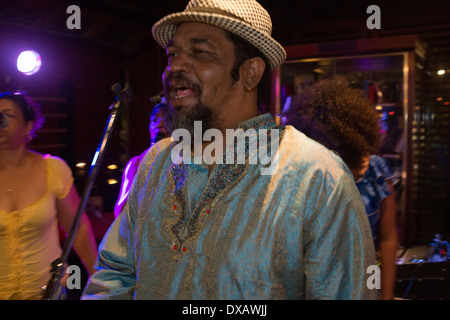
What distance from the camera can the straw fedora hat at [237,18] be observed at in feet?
4.27

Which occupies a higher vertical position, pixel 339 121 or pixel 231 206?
pixel 339 121

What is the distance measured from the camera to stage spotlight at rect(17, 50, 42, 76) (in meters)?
3.40

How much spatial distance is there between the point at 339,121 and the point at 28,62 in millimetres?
2558

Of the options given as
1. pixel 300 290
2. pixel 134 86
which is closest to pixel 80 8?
pixel 134 86

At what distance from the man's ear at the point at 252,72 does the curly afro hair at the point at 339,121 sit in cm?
83

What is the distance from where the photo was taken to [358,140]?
217 cm

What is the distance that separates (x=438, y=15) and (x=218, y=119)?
16.0 feet

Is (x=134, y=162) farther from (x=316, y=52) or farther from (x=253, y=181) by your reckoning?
(x=316, y=52)

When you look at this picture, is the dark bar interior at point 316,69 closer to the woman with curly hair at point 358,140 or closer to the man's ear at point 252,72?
the woman with curly hair at point 358,140

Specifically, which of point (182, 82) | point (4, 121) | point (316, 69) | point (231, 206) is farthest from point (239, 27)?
point (316, 69)

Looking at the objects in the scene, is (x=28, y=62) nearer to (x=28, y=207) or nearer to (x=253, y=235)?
(x=28, y=207)

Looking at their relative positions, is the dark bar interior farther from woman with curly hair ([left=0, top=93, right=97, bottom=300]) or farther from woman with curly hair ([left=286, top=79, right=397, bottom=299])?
woman with curly hair ([left=286, top=79, right=397, bottom=299])

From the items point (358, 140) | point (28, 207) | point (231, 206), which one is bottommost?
point (28, 207)

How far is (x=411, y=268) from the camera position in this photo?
2.56m
